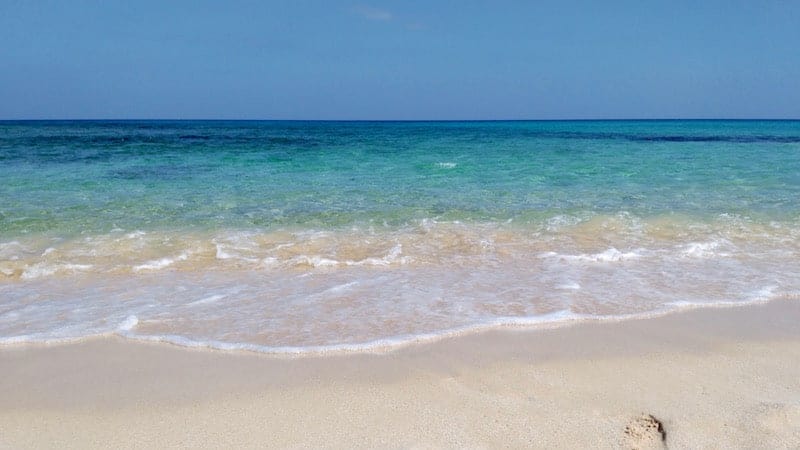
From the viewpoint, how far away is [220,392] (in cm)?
340

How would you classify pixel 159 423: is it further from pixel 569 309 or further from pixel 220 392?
pixel 569 309

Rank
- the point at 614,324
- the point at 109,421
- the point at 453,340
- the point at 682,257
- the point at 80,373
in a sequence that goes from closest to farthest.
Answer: the point at 109,421, the point at 80,373, the point at 453,340, the point at 614,324, the point at 682,257

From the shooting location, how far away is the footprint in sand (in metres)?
2.84

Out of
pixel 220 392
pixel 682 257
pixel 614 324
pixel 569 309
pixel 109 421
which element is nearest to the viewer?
pixel 109 421

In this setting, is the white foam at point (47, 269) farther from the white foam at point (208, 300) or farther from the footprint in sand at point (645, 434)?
the footprint in sand at point (645, 434)

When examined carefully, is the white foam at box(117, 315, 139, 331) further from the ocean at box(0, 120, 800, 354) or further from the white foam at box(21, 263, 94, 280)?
the white foam at box(21, 263, 94, 280)

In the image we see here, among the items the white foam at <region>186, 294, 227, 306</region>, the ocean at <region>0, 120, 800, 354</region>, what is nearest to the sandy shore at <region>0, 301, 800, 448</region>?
the ocean at <region>0, 120, 800, 354</region>

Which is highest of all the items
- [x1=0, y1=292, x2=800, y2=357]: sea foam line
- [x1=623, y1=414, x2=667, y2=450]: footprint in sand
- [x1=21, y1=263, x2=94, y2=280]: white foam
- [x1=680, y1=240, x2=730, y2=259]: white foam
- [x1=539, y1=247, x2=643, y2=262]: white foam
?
[x1=680, y1=240, x2=730, y2=259]: white foam

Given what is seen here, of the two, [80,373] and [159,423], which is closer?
[159,423]

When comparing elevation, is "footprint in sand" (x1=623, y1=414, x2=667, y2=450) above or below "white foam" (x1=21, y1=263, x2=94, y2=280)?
below

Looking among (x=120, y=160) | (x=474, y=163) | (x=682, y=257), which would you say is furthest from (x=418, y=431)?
(x=120, y=160)

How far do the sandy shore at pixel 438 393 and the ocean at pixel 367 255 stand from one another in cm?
34

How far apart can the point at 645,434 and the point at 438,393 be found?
3.83 ft

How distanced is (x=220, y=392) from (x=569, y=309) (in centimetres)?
296
